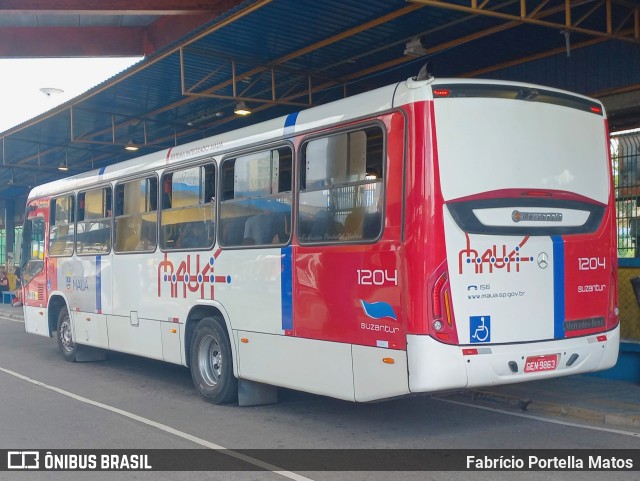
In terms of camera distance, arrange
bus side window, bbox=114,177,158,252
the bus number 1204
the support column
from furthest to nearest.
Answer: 1. the support column
2. bus side window, bbox=114,177,158,252
3. the bus number 1204

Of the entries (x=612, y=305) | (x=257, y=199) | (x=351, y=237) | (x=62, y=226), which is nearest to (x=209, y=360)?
(x=257, y=199)

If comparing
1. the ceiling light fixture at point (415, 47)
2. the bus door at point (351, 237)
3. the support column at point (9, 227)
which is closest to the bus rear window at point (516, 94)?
the bus door at point (351, 237)

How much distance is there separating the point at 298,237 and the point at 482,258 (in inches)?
83.0

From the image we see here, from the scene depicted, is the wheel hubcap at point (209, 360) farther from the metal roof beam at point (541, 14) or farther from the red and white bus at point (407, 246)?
the metal roof beam at point (541, 14)

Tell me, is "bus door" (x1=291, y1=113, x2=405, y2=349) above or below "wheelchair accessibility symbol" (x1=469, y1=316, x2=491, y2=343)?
above

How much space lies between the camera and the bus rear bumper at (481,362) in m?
6.50

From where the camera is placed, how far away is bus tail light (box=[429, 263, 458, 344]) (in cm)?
654

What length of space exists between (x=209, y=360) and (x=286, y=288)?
2.12 m

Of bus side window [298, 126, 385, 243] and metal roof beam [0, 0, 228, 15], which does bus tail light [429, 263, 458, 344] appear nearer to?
bus side window [298, 126, 385, 243]

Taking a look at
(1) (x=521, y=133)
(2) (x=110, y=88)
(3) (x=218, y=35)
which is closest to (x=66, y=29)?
(2) (x=110, y=88)

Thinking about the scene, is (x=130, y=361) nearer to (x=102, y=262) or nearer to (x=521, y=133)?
(x=102, y=262)

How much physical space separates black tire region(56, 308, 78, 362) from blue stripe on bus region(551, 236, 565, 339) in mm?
9130

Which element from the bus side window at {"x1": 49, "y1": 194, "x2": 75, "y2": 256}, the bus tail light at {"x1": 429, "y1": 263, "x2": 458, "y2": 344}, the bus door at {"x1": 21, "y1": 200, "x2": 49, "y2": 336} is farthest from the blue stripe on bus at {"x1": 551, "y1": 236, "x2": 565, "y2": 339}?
the bus door at {"x1": 21, "y1": 200, "x2": 49, "y2": 336}

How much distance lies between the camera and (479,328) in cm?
671
